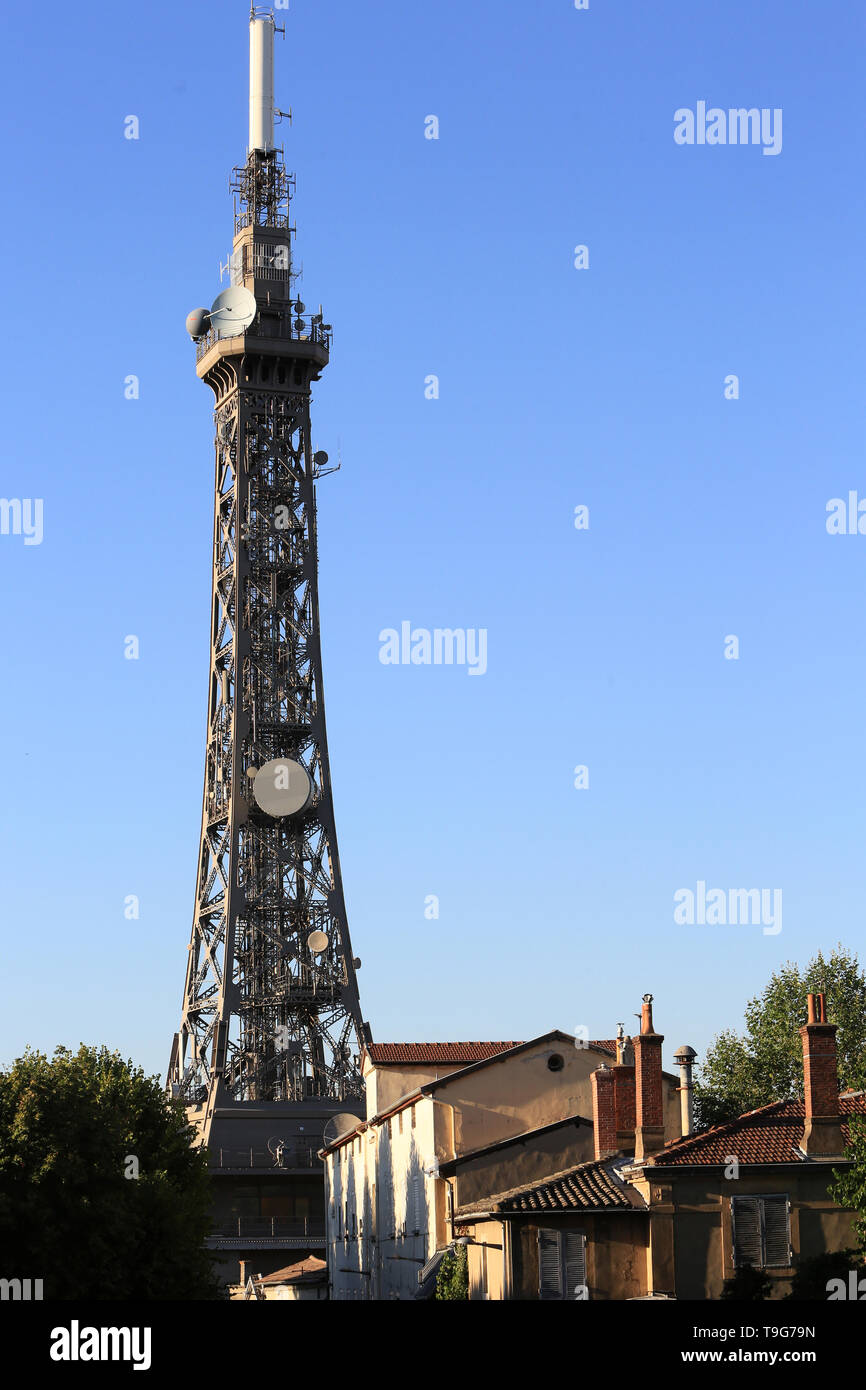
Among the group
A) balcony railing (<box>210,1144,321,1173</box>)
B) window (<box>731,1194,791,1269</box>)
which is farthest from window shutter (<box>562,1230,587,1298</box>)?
balcony railing (<box>210,1144,321,1173</box>)

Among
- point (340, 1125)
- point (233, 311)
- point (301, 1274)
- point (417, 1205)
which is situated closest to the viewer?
point (417, 1205)

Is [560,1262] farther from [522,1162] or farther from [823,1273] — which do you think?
[522,1162]

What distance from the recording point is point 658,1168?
140 ft

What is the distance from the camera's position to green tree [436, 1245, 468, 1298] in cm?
4912

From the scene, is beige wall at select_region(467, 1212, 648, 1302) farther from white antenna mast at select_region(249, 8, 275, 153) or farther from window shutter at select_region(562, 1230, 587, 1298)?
white antenna mast at select_region(249, 8, 275, 153)

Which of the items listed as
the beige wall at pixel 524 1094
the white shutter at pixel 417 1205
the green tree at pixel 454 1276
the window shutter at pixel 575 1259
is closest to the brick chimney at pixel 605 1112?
the window shutter at pixel 575 1259

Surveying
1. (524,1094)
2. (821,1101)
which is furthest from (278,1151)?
(821,1101)

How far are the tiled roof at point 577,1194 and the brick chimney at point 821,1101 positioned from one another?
4.29 m

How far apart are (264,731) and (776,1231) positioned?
239ft

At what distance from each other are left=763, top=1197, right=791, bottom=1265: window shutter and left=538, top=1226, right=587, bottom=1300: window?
4112 millimetres

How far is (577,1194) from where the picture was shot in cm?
4428
